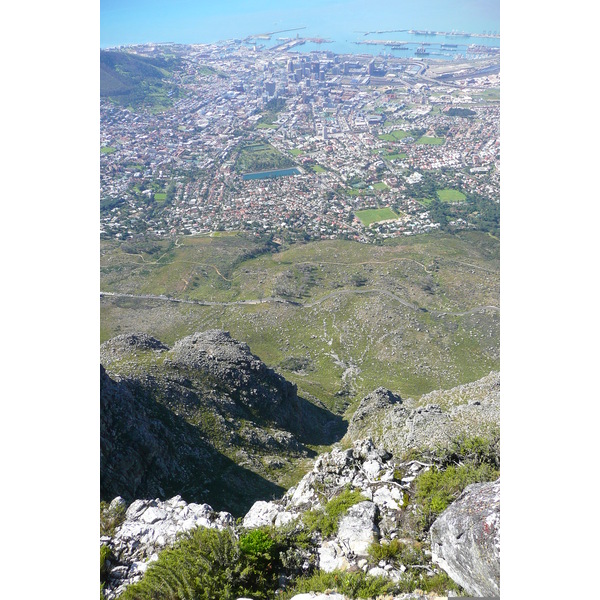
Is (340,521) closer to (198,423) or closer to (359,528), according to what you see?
(359,528)

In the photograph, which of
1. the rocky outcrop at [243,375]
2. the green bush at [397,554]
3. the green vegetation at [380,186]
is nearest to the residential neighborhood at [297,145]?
the green vegetation at [380,186]

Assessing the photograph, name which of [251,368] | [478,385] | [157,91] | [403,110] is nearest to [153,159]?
[157,91]

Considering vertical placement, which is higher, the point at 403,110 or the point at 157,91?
the point at 157,91

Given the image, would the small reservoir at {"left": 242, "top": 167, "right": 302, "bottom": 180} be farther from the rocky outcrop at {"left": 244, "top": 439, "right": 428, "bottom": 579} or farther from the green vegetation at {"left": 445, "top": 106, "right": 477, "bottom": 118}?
the rocky outcrop at {"left": 244, "top": 439, "right": 428, "bottom": 579}

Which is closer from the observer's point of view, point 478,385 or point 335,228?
point 478,385

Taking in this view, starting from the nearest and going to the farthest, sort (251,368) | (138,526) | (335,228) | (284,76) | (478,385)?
1. (138,526)
2. (478,385)
3. (251,368)
4. (335,228)
5. (284,76)

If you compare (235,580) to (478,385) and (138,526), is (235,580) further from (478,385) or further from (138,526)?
(478,385)

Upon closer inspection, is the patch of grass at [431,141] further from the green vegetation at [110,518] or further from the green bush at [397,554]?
the green bush at [397,554]

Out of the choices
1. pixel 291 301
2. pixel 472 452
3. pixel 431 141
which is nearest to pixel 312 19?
pixel 431 141

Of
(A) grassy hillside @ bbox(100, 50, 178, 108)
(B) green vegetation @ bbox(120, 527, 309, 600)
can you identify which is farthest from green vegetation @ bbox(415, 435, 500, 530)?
(A) grassy hillside @ bbox(100, 50, 178, 108)
